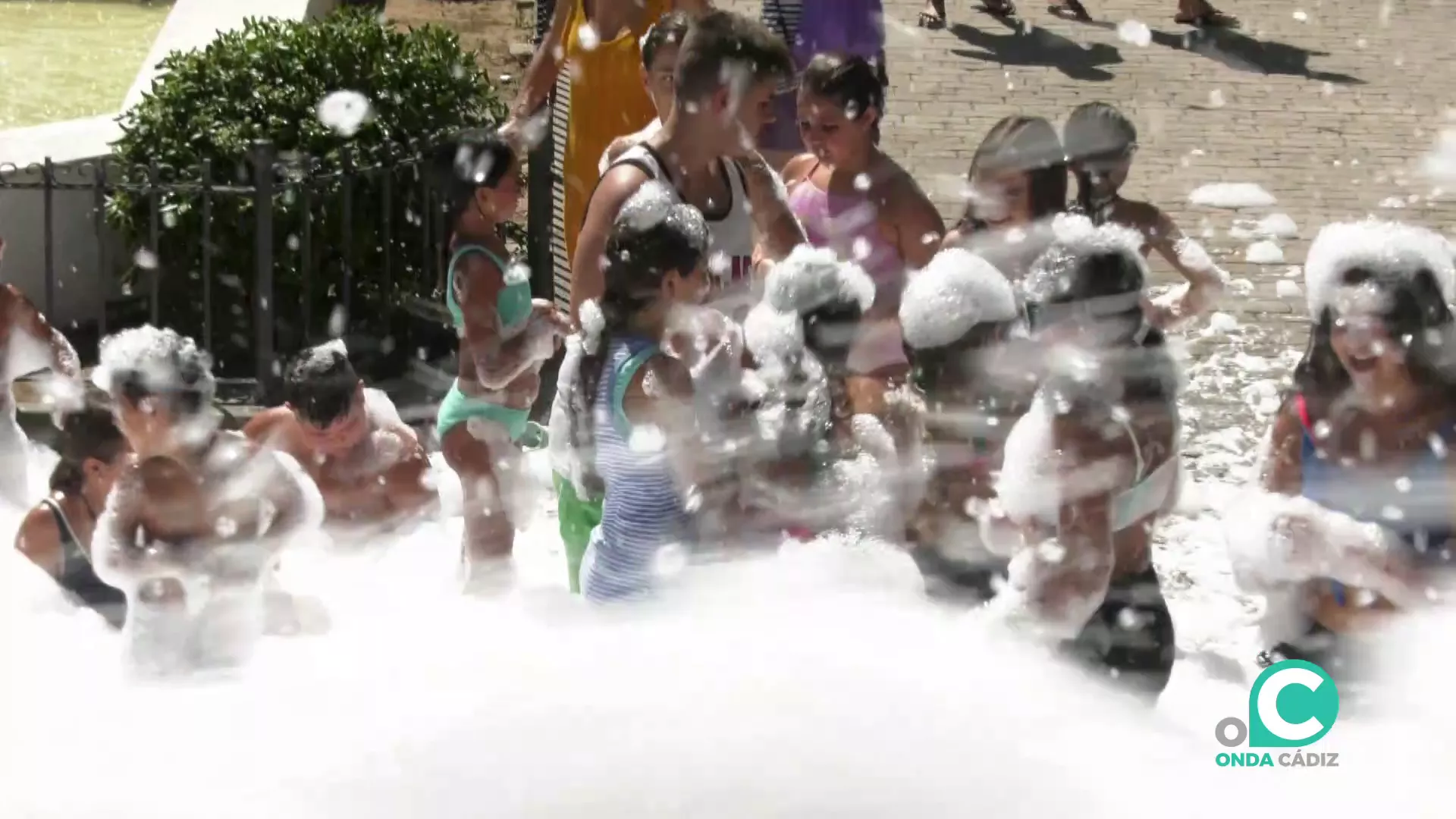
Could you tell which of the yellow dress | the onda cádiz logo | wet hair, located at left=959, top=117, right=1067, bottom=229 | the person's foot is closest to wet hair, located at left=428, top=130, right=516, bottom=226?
wet hair, located at left=959, top=117, right=1067, bottom=229

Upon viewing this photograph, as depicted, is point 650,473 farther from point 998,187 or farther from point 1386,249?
point 1386,249

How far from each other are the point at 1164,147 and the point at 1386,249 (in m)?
7.77

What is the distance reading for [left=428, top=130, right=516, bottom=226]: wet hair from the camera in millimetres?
4547

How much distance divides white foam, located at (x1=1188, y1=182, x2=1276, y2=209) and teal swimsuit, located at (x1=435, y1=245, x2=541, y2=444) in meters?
6.19

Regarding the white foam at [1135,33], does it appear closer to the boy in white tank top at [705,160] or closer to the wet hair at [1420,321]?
the boy in white tank top at [705,160]

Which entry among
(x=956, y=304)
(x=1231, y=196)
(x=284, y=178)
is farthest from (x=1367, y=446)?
(x=1231, y=196)

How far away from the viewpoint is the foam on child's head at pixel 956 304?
4039 mm

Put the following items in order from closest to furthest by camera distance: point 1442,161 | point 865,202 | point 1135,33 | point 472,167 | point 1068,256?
point 1068,256
point 472,167
point 865,202
point 1442,161
point 1135,33

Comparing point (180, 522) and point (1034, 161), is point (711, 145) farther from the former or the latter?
point (180, 522)

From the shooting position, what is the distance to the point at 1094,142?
15.2 feet

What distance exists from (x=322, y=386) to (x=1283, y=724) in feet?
7.31

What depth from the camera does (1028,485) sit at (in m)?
3.52

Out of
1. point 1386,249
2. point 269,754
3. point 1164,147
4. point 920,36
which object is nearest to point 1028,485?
point 1386,249

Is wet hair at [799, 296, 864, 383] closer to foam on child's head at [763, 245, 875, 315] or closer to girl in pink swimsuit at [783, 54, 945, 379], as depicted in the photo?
foam on child's head at [763, 245, 875, 315]
